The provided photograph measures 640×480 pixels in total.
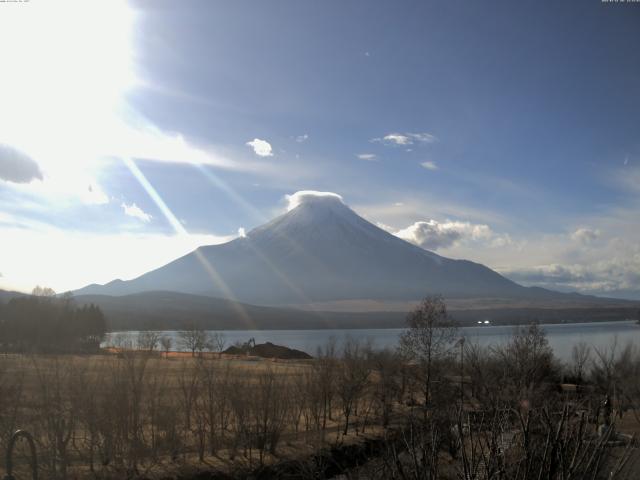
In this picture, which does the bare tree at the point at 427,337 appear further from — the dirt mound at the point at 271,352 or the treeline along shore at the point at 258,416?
the dirt mound at the point at 271,352

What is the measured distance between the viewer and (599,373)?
38.3m

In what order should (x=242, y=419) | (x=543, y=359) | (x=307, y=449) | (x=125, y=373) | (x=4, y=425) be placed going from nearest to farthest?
1. (x=4, y=425)
2. (x=125, y=373)
3. (x=242, y=419)
4. (x=307, y=449)
5. (x=543, y=359)

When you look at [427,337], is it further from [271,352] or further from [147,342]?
[271,352]

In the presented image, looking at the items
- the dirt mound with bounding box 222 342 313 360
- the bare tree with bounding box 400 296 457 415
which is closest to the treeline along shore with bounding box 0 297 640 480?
the bare tree with bounding box 400 296 457 415

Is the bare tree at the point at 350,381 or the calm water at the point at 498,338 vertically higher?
the bare tree at the point at 350,381

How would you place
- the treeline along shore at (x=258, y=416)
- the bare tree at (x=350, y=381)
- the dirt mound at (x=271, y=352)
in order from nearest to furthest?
the treeline along shore at (x=258, y=416), the bare tree at (x=350, y=381), the dirt mound at (x=271, y=352)

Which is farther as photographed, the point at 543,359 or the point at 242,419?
the point at 543,359

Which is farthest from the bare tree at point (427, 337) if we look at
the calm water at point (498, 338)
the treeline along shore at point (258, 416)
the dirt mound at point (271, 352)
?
the dirt mound at point (271, 352)

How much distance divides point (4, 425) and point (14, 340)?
48993 millimetres

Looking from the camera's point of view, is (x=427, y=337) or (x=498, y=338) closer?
(x=427, y=337)

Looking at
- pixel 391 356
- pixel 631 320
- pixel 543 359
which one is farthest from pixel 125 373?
pixel 631 320

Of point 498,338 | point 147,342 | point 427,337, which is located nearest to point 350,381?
point 427,337

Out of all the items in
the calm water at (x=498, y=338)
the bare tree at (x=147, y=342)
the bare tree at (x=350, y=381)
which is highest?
the bare tree at (x=147, y=342)

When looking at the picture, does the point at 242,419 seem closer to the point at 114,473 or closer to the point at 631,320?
the point at 114,473
